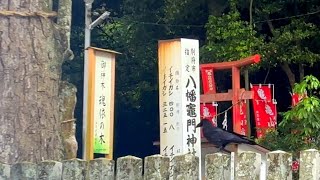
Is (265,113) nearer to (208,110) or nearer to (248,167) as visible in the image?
(208,110)

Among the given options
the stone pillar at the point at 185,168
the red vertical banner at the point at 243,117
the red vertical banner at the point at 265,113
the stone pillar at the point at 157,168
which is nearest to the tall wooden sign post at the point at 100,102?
the red vertical banner at the point at 243,117

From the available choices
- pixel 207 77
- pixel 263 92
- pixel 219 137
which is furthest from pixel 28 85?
pixel 263 92

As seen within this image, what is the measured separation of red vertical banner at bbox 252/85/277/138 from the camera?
11.4 meters

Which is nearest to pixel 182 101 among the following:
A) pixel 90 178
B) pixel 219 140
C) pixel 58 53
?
pixel 219 140

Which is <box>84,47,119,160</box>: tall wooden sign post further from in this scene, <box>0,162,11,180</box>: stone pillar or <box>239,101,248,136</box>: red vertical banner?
<box>0,162,11,180</box>: stone pillar

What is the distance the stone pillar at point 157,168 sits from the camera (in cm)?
437

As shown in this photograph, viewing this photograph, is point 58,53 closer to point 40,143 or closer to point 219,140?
point 40,143

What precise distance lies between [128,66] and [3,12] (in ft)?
31.7

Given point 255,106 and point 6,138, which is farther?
point 255,106

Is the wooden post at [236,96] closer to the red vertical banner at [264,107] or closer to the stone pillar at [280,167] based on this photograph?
the red vertical banner at [264,107]

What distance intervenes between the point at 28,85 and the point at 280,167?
7.88ft

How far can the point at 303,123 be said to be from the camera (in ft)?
25.5

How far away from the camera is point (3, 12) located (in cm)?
556

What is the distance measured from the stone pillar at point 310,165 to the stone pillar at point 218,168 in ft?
1.55
